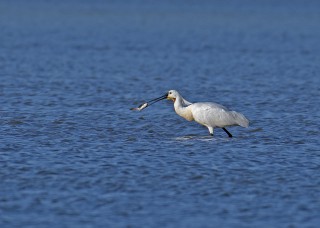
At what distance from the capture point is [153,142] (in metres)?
17.4

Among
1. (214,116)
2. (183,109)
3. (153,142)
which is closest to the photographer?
(153,142)

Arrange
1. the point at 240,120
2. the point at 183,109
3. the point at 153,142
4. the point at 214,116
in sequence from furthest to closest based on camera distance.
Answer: the point at 183,109, the point at 240,120, the point at 214,116, the point at 153,142

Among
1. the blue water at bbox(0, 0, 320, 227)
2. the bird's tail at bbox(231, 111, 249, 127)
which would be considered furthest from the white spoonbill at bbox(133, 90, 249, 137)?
the blue water at bbox(0, 0, 320, 227)

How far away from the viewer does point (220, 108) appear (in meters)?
17.8

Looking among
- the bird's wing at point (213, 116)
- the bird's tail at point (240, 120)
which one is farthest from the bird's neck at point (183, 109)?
the bird's tail at point (240, 120)

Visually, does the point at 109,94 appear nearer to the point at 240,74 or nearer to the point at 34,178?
the point at 240,74

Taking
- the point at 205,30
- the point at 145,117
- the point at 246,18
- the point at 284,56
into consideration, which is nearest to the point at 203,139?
the point at 145,117

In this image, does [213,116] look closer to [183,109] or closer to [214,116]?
[214,116]

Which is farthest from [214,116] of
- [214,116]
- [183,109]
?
[183,109]

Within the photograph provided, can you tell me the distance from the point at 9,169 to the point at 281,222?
4.52m

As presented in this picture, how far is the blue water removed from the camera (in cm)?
1212

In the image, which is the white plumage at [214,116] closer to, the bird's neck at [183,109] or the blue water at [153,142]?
the bird's neck at [183,109]

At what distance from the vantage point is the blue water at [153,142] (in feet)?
39.8

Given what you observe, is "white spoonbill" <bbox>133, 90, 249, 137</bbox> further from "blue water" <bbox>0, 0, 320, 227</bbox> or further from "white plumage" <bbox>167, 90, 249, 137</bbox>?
"blue water" <bbox>0, 0, 320, 227</bbox>
